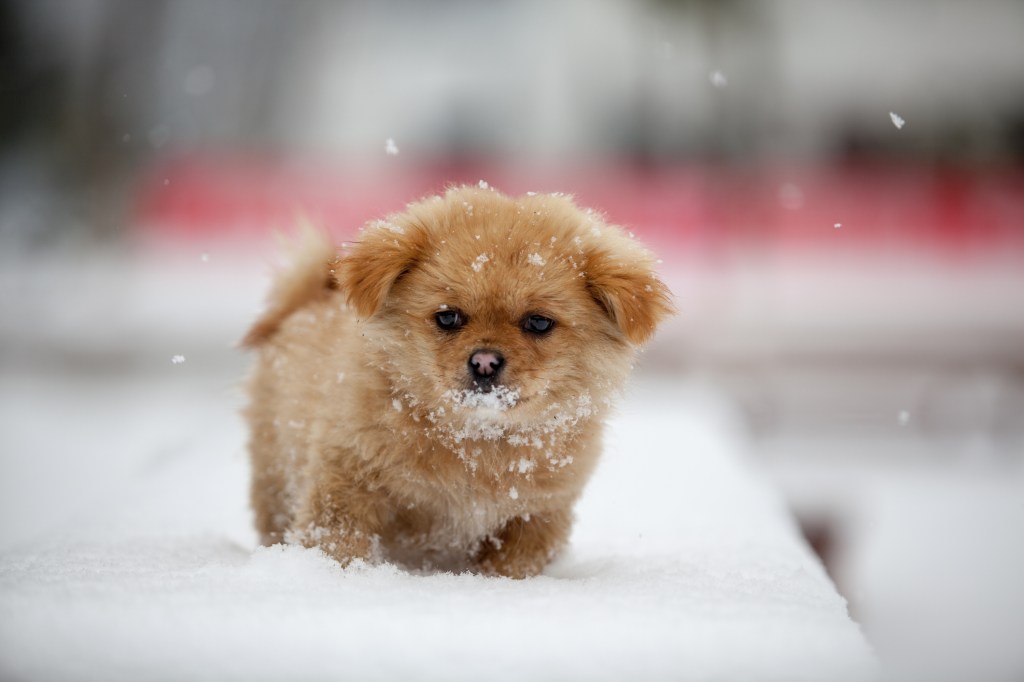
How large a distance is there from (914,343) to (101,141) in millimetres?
8435

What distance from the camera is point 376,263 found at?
2.28 meters

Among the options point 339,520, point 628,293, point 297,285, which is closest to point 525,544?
point 339,520

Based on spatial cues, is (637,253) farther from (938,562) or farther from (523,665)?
(938,562)

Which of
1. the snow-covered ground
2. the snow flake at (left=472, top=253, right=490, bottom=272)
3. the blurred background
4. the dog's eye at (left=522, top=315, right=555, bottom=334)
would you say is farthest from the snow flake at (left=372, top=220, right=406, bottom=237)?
the blurred background

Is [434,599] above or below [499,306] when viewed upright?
below

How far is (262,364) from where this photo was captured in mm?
2926

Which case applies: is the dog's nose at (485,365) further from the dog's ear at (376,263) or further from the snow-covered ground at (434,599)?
the snow-covered ground at (434,599)

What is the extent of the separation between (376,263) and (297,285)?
82cm

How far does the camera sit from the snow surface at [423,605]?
1.63m

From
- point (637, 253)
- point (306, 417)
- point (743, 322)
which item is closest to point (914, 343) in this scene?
point (743, 322)

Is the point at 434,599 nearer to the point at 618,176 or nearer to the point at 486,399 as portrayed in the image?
the point at 486,399

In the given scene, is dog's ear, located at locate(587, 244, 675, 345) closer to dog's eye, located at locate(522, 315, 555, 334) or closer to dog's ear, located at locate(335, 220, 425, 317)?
dog's eye, located at locate(522, 315, 555, 334)

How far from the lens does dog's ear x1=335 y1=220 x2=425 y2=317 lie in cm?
226

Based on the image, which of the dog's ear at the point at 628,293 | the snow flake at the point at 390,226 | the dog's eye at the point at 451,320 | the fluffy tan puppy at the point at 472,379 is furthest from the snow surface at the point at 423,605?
the snow flake at the point at 390,226
